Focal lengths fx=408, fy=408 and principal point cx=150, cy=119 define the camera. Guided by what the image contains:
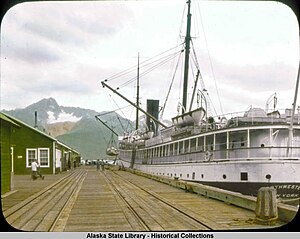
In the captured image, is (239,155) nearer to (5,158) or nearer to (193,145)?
(193,145)

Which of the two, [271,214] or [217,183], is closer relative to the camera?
[271,214]

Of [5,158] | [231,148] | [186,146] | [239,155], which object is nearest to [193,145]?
[186,146]

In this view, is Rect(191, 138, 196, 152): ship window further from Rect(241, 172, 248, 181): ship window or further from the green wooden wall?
the green wooden wall

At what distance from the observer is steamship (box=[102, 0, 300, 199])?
706 centimetres

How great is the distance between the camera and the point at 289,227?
129 inches

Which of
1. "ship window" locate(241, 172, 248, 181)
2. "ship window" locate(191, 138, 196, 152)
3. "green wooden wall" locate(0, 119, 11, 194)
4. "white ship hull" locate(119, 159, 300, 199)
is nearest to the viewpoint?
"green wooden wall" locate(0, 119, 11, 194)

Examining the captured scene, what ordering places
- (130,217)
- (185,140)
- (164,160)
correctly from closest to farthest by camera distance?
(130,217) < (185,140) < (164,160)

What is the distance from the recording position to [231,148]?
11.0 meters

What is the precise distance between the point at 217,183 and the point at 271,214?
784 centimetres

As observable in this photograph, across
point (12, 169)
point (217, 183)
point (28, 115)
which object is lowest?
point (217, 183)

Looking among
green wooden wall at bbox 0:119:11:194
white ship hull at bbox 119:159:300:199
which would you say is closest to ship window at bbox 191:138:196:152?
white ship hull at bbox 119:159:300:199

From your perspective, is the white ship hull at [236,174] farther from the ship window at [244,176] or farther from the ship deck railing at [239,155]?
the ship deck railing at [239,155]

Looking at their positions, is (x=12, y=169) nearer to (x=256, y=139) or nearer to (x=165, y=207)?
(x=165, y=207)

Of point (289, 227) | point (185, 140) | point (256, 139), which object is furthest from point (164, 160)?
point (289, 227)
